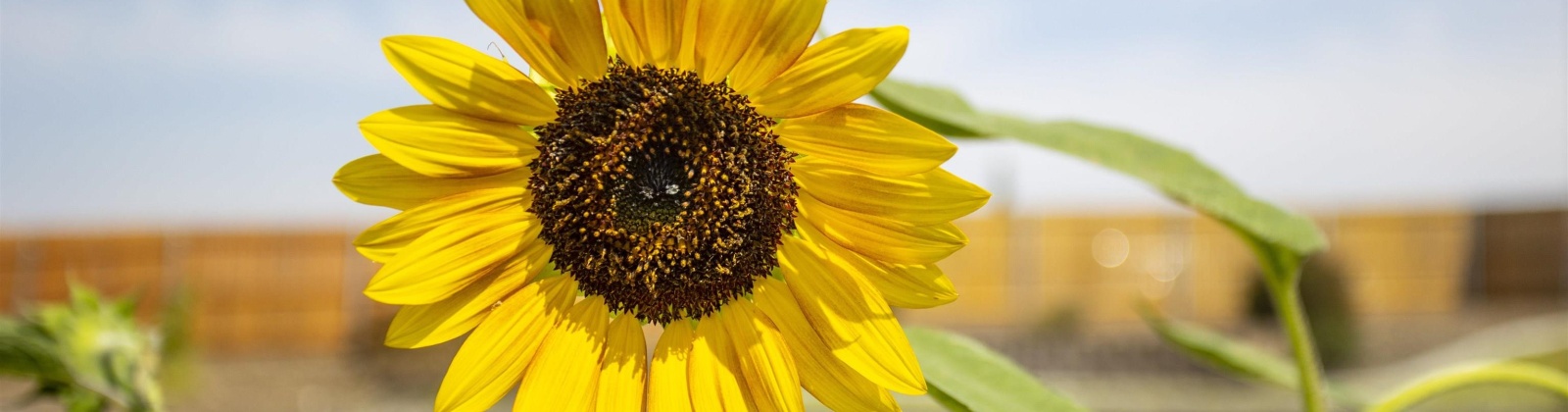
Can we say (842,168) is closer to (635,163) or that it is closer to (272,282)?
(635,163)

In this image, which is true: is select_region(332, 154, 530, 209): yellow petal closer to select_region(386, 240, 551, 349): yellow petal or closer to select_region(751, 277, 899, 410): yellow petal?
select_region(386, 240, 551, 349): yellow petal

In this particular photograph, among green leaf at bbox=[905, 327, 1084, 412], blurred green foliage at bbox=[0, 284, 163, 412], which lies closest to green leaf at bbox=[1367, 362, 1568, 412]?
green leaf at bbox=[905, 327, 1084, 412]

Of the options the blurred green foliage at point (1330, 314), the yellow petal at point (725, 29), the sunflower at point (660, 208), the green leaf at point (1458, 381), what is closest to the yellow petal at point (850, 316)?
the sunflower at point (660, 208)

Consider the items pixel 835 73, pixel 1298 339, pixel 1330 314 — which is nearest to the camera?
pixel 835 73

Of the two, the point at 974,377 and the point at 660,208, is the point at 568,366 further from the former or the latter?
the point at 974,377

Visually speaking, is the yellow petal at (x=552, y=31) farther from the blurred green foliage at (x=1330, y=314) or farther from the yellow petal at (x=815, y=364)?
the blurred green foliage at (x=1330, y=314)

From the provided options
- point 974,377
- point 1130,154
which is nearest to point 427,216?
point 974,377

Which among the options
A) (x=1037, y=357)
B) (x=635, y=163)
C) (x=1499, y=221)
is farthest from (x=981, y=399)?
(x=1499, y=221)
